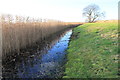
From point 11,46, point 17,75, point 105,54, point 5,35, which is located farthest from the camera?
point 11,46

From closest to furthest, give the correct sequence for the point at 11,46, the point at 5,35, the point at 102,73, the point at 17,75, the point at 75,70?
the point at 102,73 → the point at 75,70 → the point at 17,75 → the point at 5,35 → the point at 11,46

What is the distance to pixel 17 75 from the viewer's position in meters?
5.93

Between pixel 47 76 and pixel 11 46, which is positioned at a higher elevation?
pixel 11 46

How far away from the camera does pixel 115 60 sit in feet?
18.6

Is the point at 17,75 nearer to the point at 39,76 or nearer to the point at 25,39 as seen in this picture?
the point at 39,76

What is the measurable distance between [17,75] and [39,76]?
3.70 feet

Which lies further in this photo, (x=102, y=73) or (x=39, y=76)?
(x=39, y=76)

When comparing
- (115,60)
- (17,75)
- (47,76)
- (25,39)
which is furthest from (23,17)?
(115,60)

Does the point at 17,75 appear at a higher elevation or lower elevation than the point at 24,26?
lower

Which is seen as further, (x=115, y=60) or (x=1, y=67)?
(x=1, y=67)

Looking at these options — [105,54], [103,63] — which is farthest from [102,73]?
[105,54]

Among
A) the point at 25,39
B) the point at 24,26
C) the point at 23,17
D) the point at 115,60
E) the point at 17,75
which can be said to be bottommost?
the point at 17,75

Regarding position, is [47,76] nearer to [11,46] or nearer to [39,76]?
[39,76]

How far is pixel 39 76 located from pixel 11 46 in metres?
4.22
